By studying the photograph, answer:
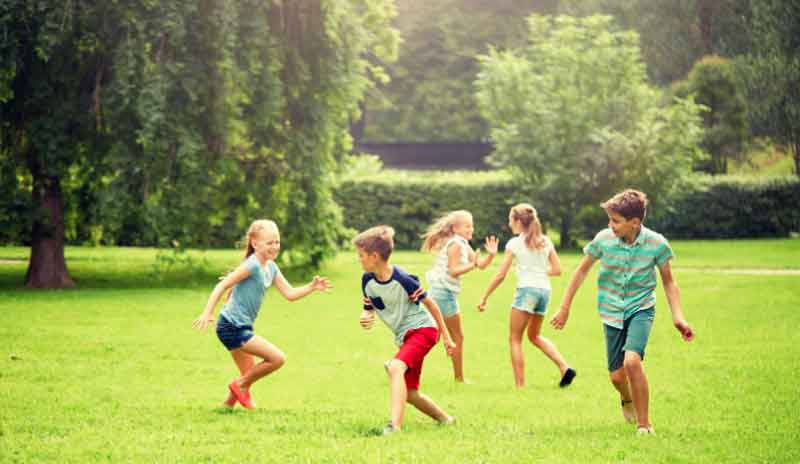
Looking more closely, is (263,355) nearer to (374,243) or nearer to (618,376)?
(374,243)

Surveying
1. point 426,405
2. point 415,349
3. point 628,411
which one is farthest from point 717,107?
point 415,349

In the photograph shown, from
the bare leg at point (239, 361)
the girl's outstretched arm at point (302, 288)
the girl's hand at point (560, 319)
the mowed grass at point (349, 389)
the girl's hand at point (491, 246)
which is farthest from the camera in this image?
the girl's hand at point (491, 246)

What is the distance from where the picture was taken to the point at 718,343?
42.8 feet

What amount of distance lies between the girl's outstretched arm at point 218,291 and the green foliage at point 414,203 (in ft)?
83.7

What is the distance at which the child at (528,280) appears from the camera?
980cm

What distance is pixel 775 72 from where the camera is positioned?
3425 cm

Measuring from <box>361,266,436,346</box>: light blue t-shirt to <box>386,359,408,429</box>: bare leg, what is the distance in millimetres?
360

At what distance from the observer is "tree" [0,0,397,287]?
18.2 metres

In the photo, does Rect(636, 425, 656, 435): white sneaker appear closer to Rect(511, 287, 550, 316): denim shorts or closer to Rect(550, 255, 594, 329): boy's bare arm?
Rect(550, 255, 594, 329): boy's bare arm

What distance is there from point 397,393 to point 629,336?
1.68 meters

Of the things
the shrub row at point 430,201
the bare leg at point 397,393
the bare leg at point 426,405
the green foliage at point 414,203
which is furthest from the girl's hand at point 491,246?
the green foliage at point 414,203

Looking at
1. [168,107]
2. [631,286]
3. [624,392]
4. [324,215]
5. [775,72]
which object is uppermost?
[775,72]

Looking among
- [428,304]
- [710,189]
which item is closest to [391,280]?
[428,304]

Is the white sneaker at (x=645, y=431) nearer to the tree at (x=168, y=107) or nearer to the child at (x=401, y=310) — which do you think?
the child at (x=401, y=310)
